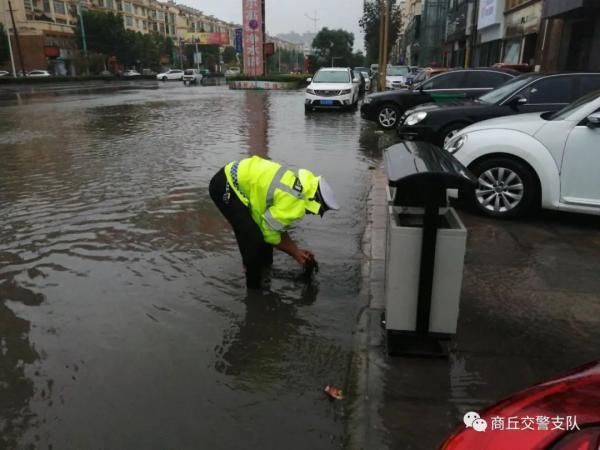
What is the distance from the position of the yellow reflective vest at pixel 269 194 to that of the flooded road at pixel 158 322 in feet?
2.24

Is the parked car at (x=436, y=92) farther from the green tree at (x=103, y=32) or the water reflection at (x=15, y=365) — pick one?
the green tree at (x=103, y=32)

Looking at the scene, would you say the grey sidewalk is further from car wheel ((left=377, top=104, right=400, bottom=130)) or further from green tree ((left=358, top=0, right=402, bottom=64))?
green tree ((left=358, top=0, right=402, bottom=64))

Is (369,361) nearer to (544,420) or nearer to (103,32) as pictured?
(544,420)

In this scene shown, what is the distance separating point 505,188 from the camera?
18.9 ft

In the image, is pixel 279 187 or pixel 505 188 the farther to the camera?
pixel 505 188

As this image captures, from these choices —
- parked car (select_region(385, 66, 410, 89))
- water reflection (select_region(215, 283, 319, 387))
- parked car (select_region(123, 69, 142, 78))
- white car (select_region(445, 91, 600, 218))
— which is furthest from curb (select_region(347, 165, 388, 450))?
parked car (select_region(123, 69, 142, 78))

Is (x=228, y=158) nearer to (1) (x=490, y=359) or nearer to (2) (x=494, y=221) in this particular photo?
(2) (x=494, y=221)

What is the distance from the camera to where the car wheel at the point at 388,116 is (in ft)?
44.2

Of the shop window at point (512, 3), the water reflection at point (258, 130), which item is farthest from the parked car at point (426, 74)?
the shop window at point (512, 3)

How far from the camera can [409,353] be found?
3248mm

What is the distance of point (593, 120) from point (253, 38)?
118ft

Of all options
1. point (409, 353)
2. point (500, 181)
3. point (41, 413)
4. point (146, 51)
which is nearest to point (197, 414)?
point (41, 413)

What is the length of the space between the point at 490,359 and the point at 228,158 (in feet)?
24.3

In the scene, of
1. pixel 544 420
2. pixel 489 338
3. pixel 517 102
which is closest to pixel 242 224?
pixel 489 338
